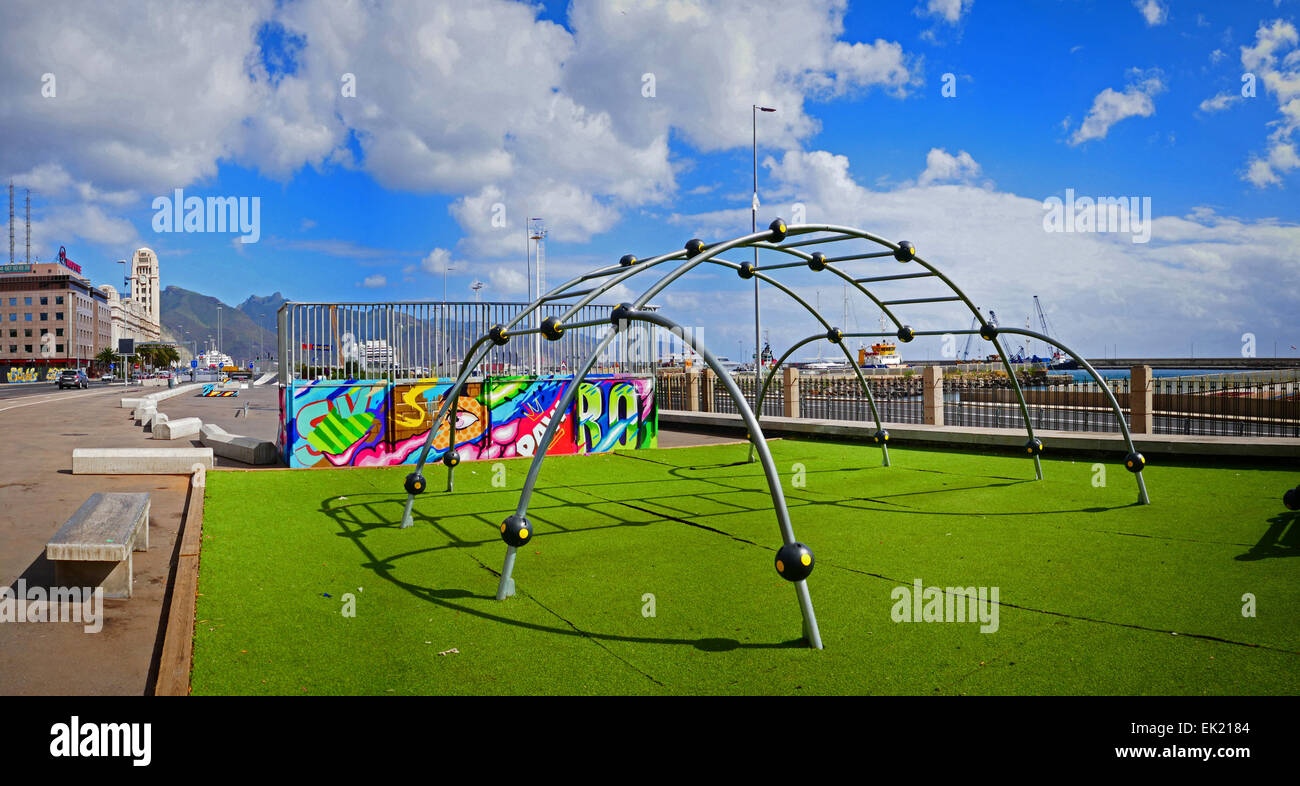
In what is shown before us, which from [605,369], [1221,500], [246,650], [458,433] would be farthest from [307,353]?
[1221,500]

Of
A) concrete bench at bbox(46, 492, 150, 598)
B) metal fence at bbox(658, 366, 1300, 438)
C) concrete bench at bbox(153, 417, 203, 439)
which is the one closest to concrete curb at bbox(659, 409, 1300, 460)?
metal fence at bbox(658, 366, 1300, 438)

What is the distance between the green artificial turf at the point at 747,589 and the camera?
4504 mm

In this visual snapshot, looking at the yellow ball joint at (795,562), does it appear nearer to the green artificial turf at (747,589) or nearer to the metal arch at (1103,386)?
A: the green artificial turf at (747,589)

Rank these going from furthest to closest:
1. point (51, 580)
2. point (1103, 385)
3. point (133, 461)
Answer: point (133, 461), point (1103, 385), point (51, 580)

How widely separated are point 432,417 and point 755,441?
11386mm

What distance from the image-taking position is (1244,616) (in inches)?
210

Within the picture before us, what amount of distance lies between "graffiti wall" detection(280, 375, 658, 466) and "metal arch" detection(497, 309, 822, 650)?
7.07 m

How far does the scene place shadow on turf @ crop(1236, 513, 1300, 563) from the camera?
22.9ft

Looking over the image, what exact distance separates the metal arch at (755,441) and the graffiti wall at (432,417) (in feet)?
23.2

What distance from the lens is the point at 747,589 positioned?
636 centimetres
